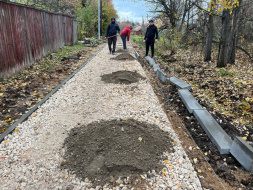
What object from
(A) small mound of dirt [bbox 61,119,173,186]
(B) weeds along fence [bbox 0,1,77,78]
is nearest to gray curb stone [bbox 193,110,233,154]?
(A) small mound of dirt [bbox 61,119,173,186]

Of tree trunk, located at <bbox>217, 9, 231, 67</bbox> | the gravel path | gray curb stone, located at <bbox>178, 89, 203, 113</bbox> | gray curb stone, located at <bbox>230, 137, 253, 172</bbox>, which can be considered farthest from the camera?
tree trunk, located at <bbox>217, 9, 231, 67</bbox>

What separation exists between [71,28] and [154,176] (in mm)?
15287

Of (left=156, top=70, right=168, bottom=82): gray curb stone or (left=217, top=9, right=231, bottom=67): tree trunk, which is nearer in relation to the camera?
(left=156, top=70, right=168, bottom=82): gray curb stone

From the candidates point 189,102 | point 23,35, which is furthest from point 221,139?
point 23,35

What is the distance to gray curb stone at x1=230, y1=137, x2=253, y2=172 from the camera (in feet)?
8.41

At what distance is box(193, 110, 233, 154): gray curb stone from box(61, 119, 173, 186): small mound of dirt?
756mm

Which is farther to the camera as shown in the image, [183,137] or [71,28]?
[71,28]

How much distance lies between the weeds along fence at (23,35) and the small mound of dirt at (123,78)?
10.2 feet

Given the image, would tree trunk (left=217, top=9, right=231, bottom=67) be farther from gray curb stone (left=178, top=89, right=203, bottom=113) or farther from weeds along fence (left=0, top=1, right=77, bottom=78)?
weeds along fence (left=0, top=1, right=77, bottom=78)

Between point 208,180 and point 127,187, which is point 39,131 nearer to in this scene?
point 127,187

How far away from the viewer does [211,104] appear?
4.82 metres

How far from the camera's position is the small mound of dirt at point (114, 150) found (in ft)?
8.05

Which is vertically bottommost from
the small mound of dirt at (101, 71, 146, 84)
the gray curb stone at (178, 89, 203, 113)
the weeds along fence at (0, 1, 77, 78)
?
the gray curb stone at (178, 89, 203, 113)

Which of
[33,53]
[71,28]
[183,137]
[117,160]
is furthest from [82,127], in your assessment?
[71,28]
